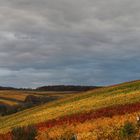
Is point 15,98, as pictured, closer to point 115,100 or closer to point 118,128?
point 115,100

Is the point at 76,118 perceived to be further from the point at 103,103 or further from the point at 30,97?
the point at 30,97

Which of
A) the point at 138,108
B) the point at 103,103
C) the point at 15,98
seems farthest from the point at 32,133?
the point at 15,98

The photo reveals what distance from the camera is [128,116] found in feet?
111

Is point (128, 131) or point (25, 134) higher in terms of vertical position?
point (128, 131)

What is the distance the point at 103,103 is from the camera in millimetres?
50062

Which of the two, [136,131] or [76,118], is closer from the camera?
[136,131]

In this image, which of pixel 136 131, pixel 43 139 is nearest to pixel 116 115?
pixel 43 139

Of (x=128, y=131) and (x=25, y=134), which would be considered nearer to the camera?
(x=128, y=131)

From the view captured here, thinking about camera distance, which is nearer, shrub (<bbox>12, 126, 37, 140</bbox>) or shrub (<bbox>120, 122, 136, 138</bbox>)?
shrub (<bbox>120, 122, 136, 138</bbox>)

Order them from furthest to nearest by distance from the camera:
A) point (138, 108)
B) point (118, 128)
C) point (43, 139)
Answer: point (138, 108), point (43, 139), point (118, 128)

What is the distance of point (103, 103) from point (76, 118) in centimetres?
996

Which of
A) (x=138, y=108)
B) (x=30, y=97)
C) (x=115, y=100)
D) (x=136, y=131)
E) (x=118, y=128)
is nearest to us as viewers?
(x=136, y=131)

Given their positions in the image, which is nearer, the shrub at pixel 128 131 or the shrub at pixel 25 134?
the shrub at pixel 128 131

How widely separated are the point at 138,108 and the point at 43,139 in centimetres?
954
